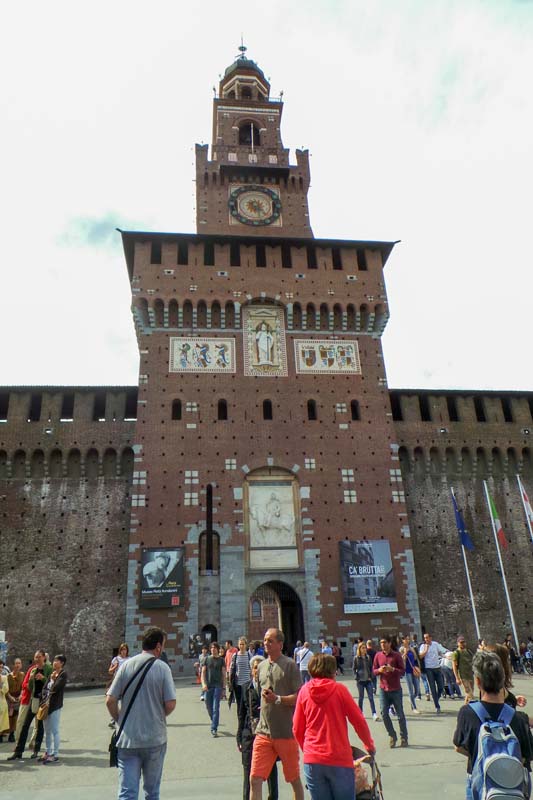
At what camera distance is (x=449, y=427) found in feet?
91.5

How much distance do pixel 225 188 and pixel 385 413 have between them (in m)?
15.4

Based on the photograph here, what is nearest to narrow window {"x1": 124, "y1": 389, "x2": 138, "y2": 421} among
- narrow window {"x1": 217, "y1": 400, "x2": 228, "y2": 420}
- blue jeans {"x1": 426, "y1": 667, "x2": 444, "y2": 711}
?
narrow window {"x1": 217, "y1": 400, "x2": 228, "y2": 420}

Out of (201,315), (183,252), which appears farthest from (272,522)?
(183,252)

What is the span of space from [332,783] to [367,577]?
Result: 1923cm

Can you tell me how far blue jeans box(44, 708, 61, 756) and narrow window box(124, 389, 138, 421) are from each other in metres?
18.6

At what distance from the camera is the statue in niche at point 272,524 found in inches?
908

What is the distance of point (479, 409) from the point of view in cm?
2917

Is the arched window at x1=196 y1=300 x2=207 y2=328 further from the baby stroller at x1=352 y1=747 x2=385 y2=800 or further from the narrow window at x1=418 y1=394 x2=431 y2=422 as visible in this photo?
the baby stroller at x1=352 y1=747 x2=385 y2=800

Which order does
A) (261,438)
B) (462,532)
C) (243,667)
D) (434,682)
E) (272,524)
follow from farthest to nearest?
(462,532) < (261,438) < (272,524) < (434,682) < (243,667)

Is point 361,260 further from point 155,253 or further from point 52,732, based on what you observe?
point 52,732

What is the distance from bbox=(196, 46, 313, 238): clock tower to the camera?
30.5 m

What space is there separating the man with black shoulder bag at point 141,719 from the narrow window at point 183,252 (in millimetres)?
24662

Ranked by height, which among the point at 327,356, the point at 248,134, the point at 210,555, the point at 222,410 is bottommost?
the point at 210,555

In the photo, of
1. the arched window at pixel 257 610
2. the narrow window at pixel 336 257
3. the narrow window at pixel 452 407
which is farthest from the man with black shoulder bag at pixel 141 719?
the arched window at pixel 257 610
